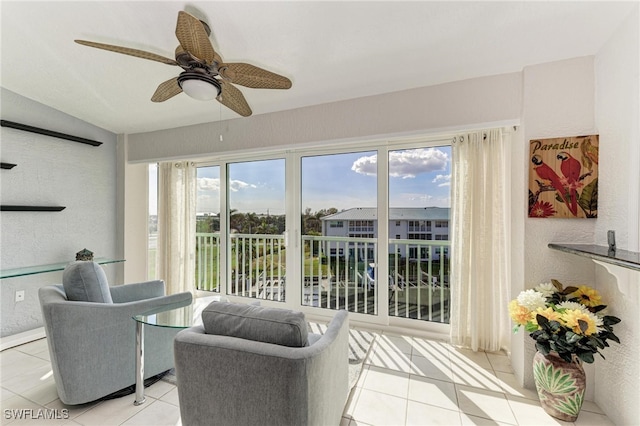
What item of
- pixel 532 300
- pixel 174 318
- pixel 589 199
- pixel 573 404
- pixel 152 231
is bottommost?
pixel 573 404

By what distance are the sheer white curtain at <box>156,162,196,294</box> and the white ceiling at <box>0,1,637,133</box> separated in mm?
1354

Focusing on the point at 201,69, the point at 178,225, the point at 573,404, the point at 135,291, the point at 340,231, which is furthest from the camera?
the point at 178,225

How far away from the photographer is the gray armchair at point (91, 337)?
1796 millimetres

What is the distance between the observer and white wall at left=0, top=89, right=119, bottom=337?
2896 millimetres

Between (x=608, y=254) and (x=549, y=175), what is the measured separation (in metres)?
0.73

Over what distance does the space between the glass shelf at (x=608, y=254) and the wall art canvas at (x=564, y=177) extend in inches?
10.5

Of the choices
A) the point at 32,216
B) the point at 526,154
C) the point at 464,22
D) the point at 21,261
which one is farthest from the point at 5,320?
the point at 526,154

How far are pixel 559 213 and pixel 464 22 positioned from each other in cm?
145

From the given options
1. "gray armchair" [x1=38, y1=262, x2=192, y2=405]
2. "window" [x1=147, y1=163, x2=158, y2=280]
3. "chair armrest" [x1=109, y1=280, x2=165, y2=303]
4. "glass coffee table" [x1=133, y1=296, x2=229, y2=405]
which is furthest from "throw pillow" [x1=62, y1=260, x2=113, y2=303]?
"window" [x1=147, y1=163, x2=158, y2=280]

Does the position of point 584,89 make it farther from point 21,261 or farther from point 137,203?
point 21,261

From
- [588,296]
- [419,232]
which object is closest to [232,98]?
[419,232]

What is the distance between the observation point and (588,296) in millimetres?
1803

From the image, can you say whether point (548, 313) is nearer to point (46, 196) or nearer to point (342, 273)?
point (342, 273)

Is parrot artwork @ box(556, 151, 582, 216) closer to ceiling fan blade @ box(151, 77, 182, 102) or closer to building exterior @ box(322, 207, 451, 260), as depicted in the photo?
building exterior @ box(322, 207, 451, 260)
